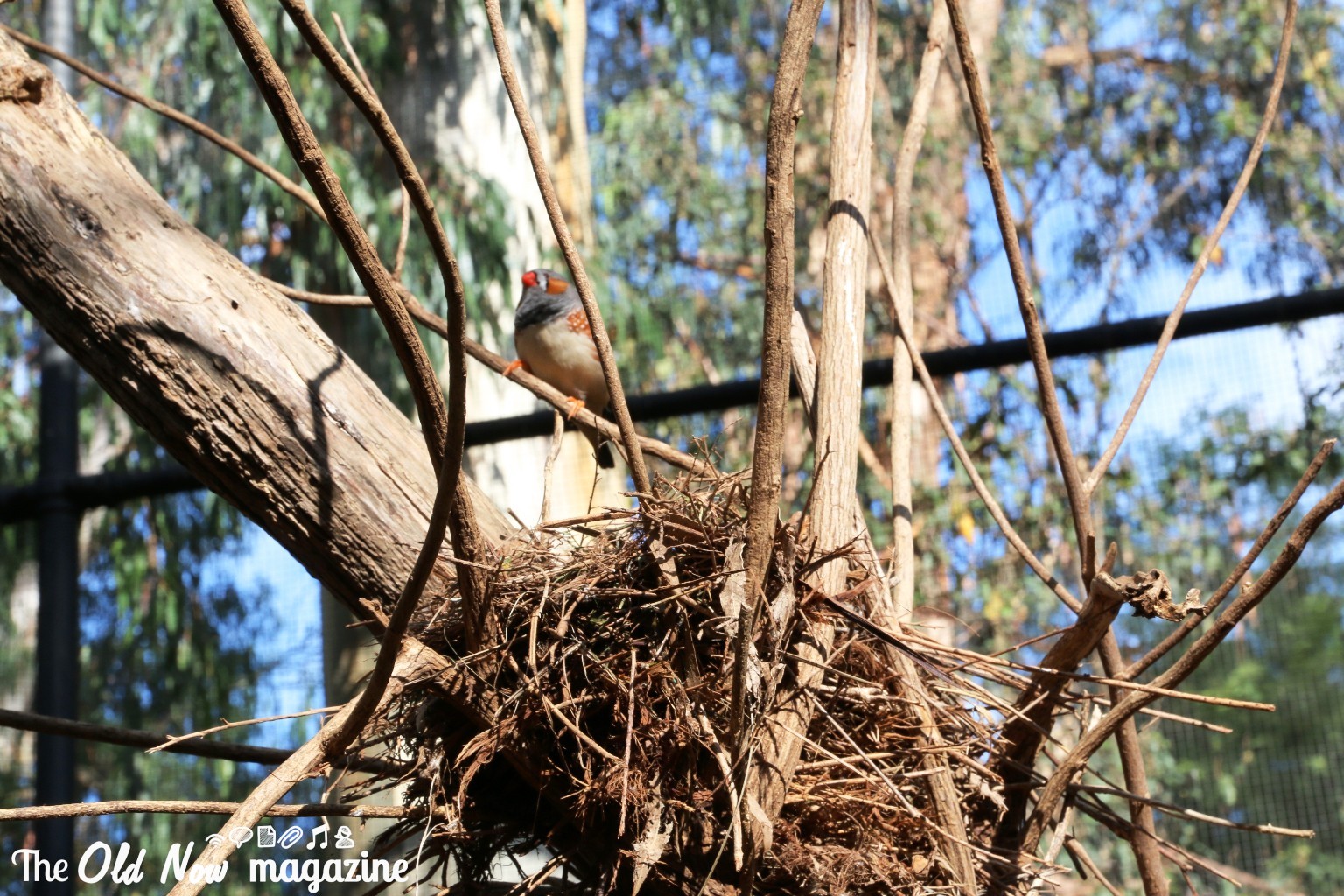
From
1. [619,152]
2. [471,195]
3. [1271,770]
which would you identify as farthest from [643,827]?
[619,152]

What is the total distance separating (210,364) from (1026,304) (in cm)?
95

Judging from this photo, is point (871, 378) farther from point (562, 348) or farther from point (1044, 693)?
point (1044, 693)

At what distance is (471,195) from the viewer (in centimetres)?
443

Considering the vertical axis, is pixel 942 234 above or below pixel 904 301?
above

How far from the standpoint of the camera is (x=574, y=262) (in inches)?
55.5

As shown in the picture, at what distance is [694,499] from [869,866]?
43cm

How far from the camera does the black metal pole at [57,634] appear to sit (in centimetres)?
245

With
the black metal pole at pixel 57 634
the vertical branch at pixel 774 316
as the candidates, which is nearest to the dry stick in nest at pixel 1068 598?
the vertical branch at pixel 774 316

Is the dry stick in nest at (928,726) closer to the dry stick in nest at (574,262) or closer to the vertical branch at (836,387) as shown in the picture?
the vertical branch at (836,387)

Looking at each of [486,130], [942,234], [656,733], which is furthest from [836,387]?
[942,234]

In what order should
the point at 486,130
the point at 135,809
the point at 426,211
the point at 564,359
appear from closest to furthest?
the point at 426,211, the point at 135,809, the point at 564,359, the point at 486,130

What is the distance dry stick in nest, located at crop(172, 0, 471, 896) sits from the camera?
0.94 meters

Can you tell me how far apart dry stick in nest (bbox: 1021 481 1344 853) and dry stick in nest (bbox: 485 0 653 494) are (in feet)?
1.79

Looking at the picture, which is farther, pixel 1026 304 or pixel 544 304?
pixel 544 304
